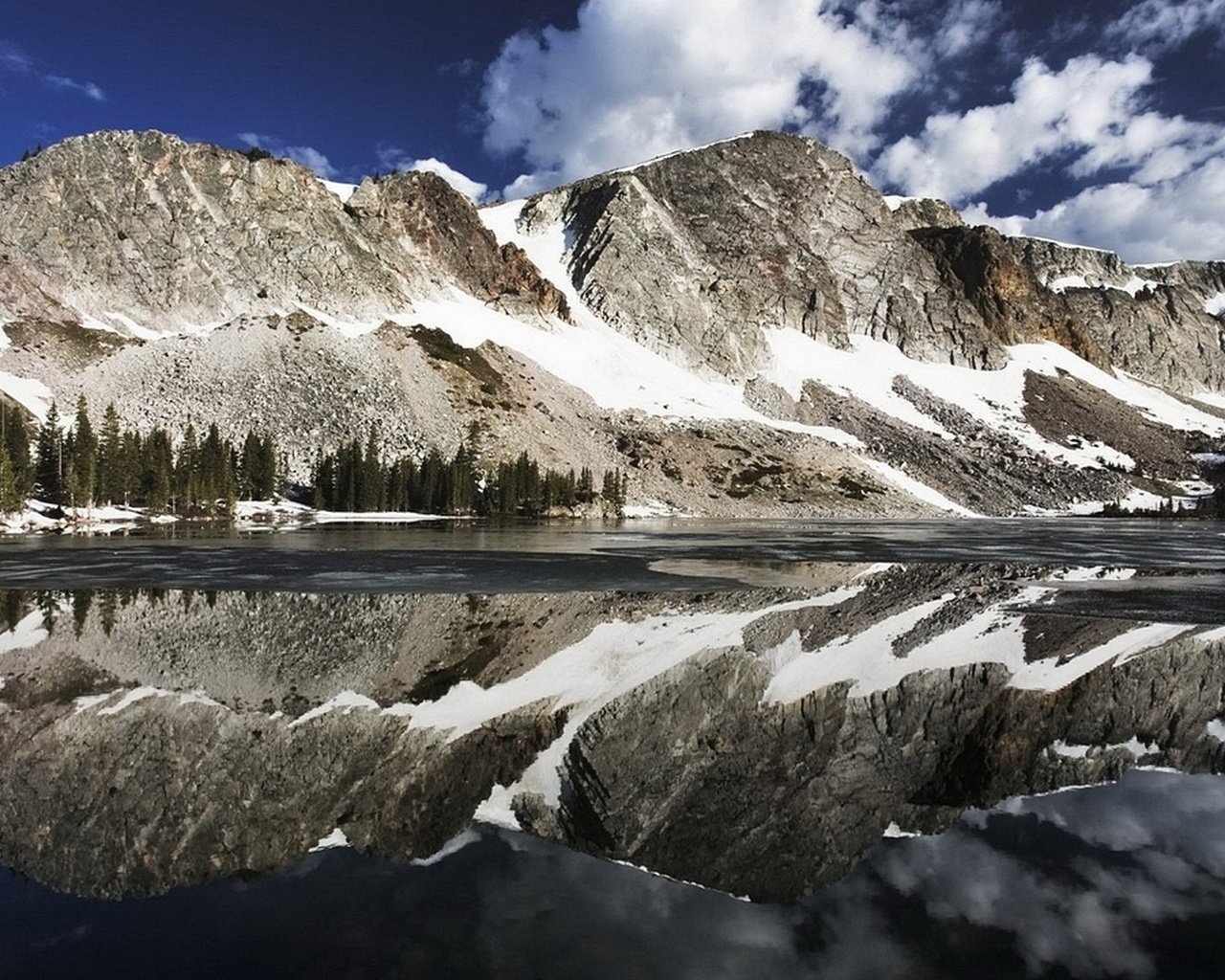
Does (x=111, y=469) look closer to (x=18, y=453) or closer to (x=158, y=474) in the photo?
(x=158, y=474)

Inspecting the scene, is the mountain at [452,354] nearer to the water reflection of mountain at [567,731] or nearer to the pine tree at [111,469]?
the pine tree at [111,469]

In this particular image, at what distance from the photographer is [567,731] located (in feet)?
36.5

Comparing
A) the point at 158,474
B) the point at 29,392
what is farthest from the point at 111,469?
the point at 29,392

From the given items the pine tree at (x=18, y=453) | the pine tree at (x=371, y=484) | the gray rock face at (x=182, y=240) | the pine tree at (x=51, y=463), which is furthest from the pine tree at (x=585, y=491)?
the pine tree at (x=18, y=453)

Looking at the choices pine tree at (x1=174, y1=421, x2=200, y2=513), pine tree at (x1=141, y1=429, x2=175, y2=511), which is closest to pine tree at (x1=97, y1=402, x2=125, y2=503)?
pine tree at (x1=141, y1=429, x2=175, y2=511)

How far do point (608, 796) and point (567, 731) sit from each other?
2.10 meters

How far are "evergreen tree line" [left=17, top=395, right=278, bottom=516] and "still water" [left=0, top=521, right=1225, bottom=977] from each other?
2681 inches

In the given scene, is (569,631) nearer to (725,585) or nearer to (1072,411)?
(725,585)

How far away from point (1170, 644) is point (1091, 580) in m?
15.4

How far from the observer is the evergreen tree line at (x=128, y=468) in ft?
246

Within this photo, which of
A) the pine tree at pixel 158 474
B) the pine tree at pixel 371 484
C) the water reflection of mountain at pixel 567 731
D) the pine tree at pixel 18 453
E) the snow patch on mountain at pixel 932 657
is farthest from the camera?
the pine tree at pixel 371 484

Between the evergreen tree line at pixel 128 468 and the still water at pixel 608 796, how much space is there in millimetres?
68101

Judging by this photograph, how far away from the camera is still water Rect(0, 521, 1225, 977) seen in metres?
6.16

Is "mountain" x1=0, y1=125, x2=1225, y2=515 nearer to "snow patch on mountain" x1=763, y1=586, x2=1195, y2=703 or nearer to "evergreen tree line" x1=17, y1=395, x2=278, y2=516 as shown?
"evergreen tree line" x1=17, y1=395, x2=278, y2=516
